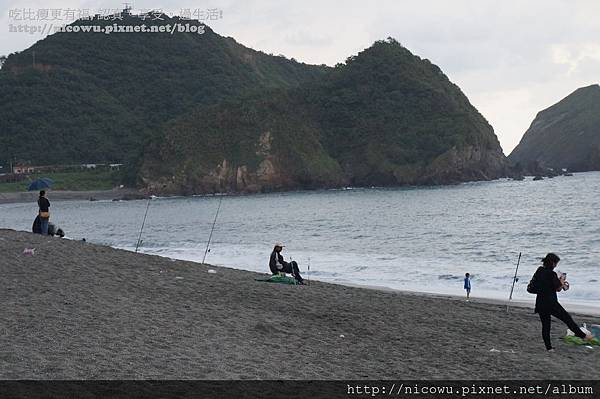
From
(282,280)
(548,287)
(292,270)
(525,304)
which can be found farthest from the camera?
(525,304)

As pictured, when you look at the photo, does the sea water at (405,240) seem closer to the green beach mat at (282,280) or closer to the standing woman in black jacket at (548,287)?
the green beach mat at (282,280)

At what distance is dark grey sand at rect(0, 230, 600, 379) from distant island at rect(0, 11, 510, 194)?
316 ft

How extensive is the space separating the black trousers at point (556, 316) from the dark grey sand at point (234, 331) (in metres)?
0.21

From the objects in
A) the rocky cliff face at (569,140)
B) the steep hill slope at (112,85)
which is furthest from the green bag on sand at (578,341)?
the rocky cliff face at (569,140)

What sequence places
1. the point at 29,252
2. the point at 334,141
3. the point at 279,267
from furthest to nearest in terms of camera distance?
1. the point at 334,141
2. the point at 279,267
3. the point at 29,252

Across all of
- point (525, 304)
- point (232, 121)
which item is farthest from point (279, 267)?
point (232, 121)

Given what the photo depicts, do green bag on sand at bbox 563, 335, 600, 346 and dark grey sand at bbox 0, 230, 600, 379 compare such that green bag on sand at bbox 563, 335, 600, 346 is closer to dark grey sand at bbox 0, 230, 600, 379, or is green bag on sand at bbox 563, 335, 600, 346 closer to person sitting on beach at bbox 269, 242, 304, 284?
dark grey sand at bbox 0, 230, 600, 379

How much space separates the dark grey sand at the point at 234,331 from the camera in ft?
25.1

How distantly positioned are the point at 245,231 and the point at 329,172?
225 feet

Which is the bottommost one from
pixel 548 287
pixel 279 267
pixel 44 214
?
pixel 279 267

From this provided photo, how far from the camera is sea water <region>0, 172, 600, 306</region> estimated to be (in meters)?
21.2

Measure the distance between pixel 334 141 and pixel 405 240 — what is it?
8691cm

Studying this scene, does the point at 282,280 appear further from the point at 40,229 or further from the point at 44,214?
the point at 40,229

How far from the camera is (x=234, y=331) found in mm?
9586
